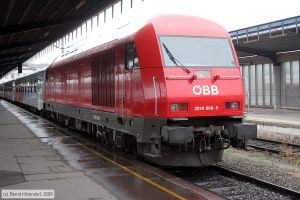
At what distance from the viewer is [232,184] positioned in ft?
27.0

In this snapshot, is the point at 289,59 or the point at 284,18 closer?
the point at 284,18

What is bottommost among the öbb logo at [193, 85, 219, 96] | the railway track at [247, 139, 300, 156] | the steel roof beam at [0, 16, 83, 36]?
the railway track at [247, 139, 300, 156]

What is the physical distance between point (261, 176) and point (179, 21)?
3.62 metres

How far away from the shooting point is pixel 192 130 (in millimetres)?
8117

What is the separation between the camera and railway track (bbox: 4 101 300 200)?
7297 millimetres

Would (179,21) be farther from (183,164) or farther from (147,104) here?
(183,164)

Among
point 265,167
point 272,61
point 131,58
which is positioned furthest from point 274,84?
point 131,58

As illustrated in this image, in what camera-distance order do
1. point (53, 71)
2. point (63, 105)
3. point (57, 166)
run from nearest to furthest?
point (57, 166) → point (63, 105) → point (53, 71)

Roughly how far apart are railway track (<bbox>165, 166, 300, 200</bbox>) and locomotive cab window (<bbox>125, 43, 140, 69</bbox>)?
2410mm

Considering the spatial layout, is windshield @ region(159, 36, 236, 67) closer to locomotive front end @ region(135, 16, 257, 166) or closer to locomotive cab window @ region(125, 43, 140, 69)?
locomotive front end @ region(135, 16, 257, 166)

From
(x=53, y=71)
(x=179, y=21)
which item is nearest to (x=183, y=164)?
(x=179, y=21)

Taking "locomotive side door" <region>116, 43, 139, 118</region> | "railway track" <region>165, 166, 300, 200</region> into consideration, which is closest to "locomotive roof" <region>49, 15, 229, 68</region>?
"locomotive side door" <region>116, 43, 139, 118</region>

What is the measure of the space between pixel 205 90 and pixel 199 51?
900 mm

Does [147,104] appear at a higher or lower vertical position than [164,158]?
higher
